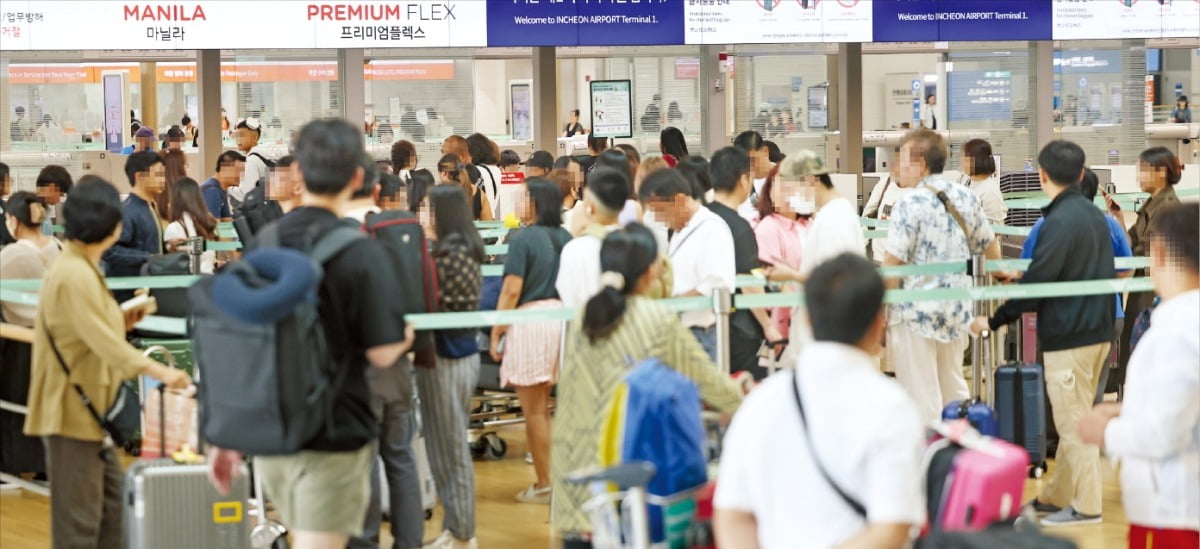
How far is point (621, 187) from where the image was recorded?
5930 millimetres

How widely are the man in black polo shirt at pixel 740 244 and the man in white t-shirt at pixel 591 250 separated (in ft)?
3.29

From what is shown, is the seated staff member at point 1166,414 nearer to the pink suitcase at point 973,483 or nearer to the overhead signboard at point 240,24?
the pink suitcase at point 973,483

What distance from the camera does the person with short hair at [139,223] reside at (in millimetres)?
Answer: 8305

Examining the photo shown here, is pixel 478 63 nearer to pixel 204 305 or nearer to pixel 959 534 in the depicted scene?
pixel 204 305

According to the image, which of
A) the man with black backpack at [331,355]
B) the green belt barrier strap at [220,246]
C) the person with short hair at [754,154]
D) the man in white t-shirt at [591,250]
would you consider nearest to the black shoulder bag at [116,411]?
the man with black backpack at [331,355]

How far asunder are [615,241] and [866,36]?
830cm

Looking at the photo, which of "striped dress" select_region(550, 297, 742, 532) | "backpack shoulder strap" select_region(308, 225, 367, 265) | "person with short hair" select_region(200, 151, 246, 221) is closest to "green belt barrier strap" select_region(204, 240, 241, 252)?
"person with short hair" select_region(200, 151, 246, 221)

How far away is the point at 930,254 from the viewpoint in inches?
268

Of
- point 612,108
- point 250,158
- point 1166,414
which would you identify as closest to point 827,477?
point 1166,414

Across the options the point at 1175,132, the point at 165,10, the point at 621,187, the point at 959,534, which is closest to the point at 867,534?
the point at 959,534

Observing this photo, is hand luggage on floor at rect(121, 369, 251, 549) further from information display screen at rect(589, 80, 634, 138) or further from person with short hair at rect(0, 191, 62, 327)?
information display screen at rect(589, 80, 634, 138)

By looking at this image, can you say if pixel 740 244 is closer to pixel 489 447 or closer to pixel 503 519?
pixel 503 519

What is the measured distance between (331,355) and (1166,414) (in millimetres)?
2060

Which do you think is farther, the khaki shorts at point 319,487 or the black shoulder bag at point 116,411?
the black shoulder bag at point 116,411
